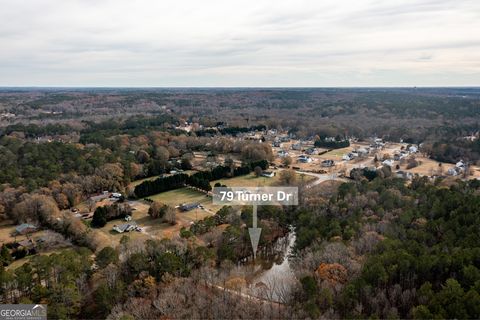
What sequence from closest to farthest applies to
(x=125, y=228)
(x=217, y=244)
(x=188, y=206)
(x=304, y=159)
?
(x=217, y=244) → (x=125, y=228) → (x=188, y=206) → (x=304, y=159)

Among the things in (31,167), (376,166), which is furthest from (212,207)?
(376,166)

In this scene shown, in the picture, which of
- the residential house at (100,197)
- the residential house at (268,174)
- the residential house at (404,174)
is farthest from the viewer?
the residential house at (268,174)

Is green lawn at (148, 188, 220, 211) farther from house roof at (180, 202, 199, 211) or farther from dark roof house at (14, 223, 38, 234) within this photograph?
dark roof house at (14, 223, 38, 234)

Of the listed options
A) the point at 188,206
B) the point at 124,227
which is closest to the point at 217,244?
the point at 124,227

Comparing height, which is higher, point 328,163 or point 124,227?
point 328,163

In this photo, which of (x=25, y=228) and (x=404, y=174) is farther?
(x=404, y=174)

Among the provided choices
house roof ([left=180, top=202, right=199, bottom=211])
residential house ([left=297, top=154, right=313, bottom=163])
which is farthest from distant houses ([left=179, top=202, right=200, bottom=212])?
residential house ([left=297, top=154, right=313, bottom=163])

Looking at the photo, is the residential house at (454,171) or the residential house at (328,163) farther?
the residential house at (328,163)

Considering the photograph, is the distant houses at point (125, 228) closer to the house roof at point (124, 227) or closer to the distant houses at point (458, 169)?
the house roof at point (124, 227)

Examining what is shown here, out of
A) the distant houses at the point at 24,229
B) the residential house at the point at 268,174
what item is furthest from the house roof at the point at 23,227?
the residential house at the point at 268,174

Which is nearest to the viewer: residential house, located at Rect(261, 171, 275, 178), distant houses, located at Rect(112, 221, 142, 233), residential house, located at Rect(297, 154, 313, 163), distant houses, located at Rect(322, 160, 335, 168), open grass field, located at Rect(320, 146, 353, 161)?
distant houses, located at Rect(112, 221, 142, 233)

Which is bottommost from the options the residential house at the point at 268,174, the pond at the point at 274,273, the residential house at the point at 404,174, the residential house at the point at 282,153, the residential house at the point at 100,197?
the pond at the point at 274,273

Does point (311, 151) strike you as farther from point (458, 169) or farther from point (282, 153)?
point (458, 169)

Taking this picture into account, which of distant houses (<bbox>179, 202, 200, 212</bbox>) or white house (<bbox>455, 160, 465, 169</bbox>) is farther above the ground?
white house (<bbox>455, 160, 465, 169</bbox>)
